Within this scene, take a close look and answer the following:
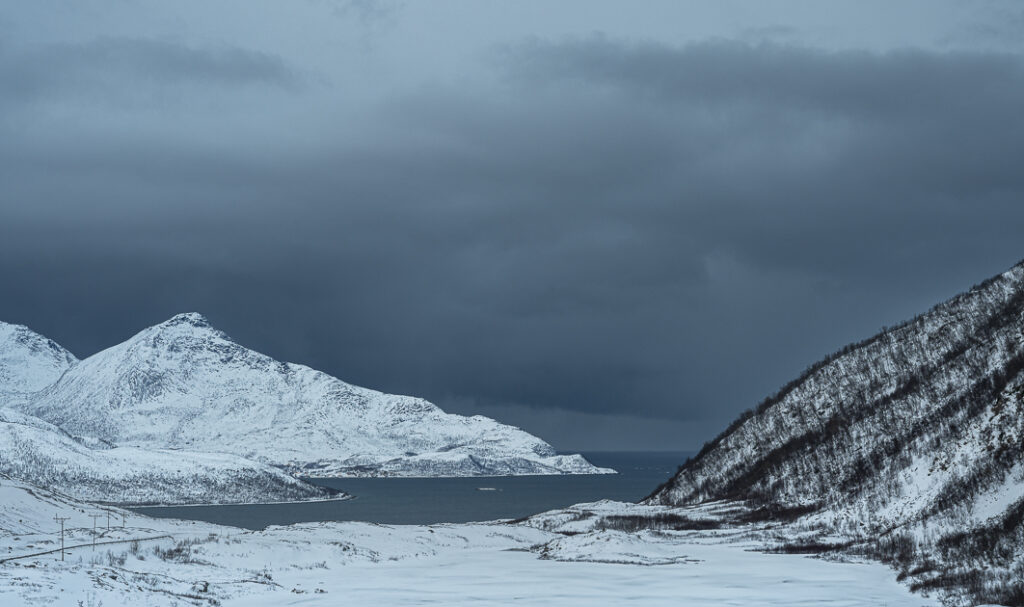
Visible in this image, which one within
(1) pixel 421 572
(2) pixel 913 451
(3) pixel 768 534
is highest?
(2) pixel 913 451

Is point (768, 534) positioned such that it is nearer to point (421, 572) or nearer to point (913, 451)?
point (913, 451)

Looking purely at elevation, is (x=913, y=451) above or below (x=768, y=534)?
above

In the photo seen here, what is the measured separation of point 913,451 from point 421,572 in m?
55.8

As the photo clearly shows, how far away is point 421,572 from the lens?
5775cm

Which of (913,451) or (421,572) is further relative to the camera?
(913,451)

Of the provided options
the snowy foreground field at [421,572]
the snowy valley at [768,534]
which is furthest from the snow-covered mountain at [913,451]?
the snowy foreground field at [421,572]

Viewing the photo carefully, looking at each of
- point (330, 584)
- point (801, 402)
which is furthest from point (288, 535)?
point (801, 402)

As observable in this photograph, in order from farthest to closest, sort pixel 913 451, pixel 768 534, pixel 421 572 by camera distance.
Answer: pixel 913 451
pixel 768 534
pixel 421 572

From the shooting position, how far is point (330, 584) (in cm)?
5150

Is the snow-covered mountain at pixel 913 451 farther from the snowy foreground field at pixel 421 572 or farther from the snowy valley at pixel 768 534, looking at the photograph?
the snowy foreground field at pixel 421 572

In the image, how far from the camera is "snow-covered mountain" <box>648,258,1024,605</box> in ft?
188

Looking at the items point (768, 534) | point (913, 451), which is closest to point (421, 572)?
point (768, 534)

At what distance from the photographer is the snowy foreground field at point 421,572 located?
4353 centimetres

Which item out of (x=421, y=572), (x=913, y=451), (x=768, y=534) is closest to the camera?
(x=421, y=572)
